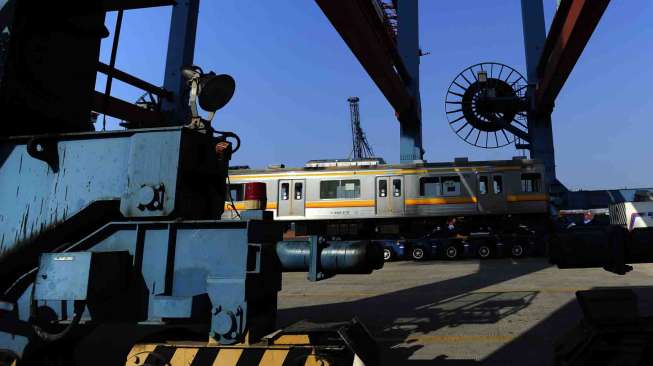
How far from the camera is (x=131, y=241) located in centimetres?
328

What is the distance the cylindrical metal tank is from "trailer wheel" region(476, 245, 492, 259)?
16.1 metres

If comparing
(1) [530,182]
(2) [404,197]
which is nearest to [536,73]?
(1) [530,182]

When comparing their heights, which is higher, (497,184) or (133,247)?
(497,184)

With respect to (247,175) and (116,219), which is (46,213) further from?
(247,175)

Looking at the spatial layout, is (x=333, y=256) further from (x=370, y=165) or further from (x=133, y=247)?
(x=370, y=165)

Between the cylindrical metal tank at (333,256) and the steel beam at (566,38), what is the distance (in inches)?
555

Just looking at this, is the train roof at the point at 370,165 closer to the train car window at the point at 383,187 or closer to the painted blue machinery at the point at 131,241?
the train car window at the point at 383,187

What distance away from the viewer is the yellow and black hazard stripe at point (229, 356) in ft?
9.12

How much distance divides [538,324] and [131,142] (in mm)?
6319

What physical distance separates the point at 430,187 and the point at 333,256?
15754 mm

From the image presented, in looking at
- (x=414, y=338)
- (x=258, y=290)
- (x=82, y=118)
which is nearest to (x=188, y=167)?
(x=258, y=290)

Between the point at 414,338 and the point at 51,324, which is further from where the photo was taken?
the point at 414,338

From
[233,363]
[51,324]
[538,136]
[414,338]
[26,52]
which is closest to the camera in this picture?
[233,363]

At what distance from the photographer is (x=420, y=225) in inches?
724
